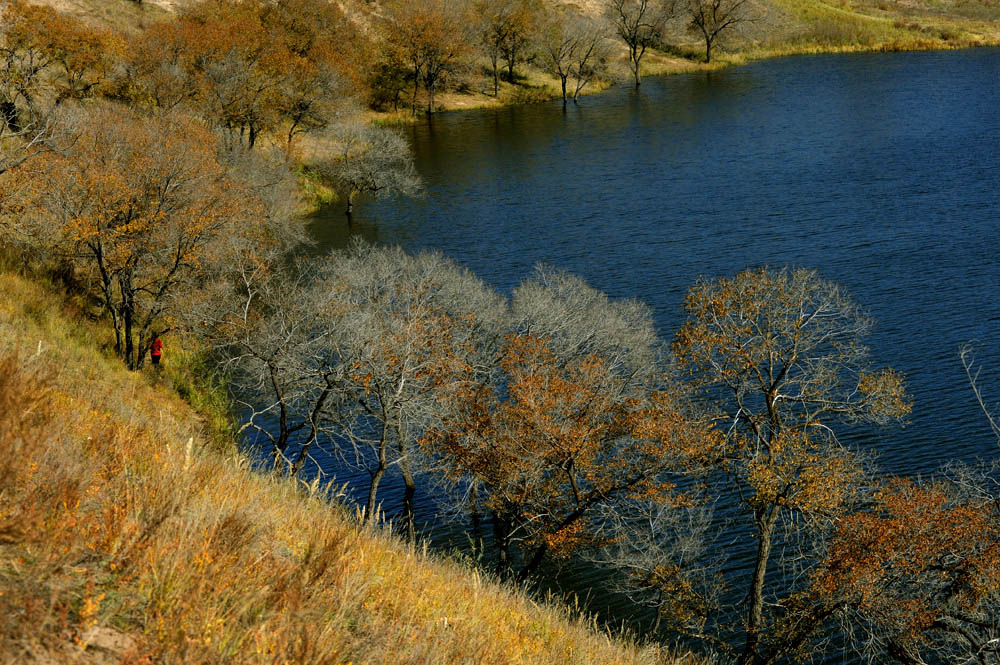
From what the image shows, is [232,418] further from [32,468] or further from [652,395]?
[32,468]

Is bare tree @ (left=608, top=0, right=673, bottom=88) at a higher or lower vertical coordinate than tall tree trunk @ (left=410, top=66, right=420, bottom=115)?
higher

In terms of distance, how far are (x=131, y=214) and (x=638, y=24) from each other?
296ft

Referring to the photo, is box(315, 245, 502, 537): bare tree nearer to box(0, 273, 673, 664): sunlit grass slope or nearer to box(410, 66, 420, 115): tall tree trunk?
box(0, 273, 673, 664): sunlit grass slope

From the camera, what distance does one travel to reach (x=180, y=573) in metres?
5.62

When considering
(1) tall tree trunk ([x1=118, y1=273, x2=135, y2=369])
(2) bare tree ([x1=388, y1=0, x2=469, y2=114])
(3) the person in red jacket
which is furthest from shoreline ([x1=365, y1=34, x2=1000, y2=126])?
(1) tall tree trunk ([x1=118, y1=273, x2=135, y2=369])

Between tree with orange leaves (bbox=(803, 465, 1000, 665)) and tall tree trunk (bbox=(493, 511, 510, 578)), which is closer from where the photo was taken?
tree with orange leaves (bbox=(803, 465, 1000, 665))

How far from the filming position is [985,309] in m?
36.4

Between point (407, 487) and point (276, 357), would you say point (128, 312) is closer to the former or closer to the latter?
point (276, 357)

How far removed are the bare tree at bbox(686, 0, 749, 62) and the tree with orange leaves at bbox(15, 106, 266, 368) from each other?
3603 inches

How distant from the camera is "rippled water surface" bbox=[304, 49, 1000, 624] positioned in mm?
35625

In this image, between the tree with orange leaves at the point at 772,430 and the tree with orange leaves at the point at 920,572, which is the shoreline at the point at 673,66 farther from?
the tree with orange leaves at the point at 920,572

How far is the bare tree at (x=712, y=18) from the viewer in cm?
11056

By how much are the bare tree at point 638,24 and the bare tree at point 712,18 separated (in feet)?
13.5

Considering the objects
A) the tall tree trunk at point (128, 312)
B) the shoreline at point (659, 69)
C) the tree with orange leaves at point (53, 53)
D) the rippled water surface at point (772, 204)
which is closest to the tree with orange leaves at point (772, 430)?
the rippled water surface at point (772, 204)
